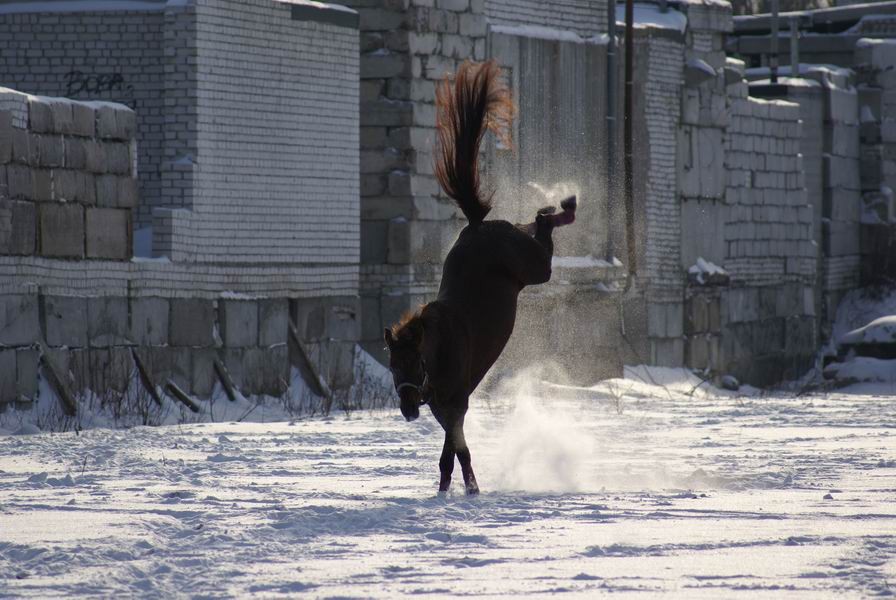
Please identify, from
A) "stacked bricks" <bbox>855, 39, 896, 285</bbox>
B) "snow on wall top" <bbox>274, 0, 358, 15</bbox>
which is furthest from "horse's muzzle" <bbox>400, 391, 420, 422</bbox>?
"stacked bricks" <bbox>855, 39, 896, 285</bbox>

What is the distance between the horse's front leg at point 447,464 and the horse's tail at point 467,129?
1.72 meters

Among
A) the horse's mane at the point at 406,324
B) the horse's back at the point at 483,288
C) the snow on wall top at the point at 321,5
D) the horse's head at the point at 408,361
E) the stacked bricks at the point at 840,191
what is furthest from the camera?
the stacked bricks at the point at 840,191

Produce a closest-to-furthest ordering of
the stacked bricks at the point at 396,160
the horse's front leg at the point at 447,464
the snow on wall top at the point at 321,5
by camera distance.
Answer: the horse's front leg at the point at 447,464 < the snow on wall top at the point at 321,5 < the stacked bricks at the point at 396,160

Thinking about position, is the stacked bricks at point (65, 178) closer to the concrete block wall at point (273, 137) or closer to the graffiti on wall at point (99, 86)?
the concrete block wall at point (273, 137)

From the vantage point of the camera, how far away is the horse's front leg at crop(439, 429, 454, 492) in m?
10.2

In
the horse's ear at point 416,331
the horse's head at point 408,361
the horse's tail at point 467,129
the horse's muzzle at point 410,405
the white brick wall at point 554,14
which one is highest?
the white brick wall at point 554,14

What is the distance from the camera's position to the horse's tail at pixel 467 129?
11469 mm

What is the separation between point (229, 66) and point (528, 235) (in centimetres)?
690

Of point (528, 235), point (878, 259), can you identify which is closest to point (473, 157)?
point (528, 235)

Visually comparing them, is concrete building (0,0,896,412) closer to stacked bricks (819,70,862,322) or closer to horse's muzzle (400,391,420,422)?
stacked bricks (819,70,862,322)

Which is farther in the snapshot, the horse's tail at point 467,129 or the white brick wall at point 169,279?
the white brick wall at point 169,279

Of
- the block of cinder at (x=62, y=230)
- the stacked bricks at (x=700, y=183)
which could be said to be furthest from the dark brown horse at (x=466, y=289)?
the stacked bricks at (x=700, y=183)

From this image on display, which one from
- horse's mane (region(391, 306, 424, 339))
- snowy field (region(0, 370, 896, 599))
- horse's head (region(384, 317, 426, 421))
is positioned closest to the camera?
snowy field (region(0, 370, 896, 599))

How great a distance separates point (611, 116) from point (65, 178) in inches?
359
